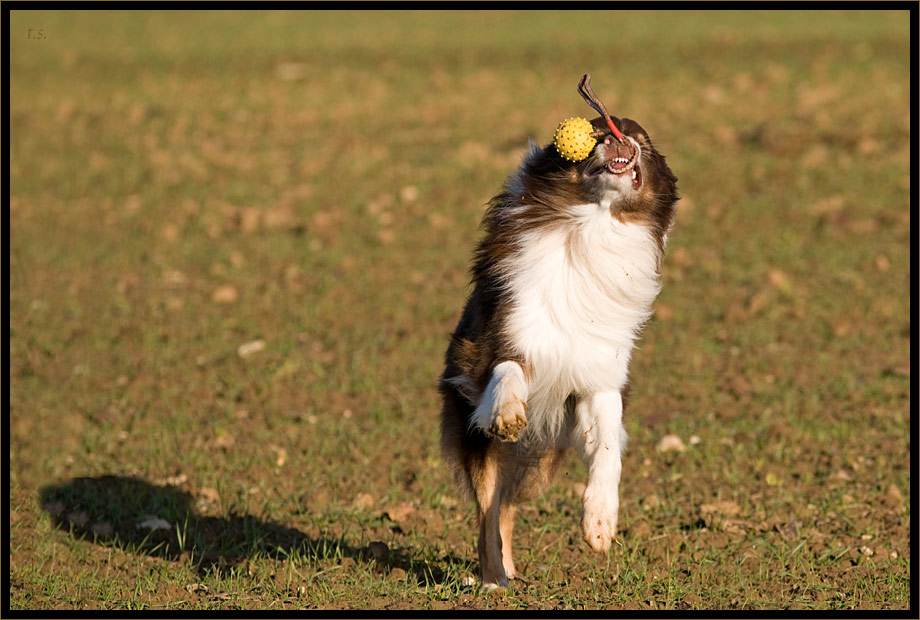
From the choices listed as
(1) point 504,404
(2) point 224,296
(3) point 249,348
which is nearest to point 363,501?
(1) point 504,404

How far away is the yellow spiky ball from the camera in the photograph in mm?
4809

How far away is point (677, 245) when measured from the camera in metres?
11.2

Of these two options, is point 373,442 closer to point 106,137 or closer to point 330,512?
point 330,512

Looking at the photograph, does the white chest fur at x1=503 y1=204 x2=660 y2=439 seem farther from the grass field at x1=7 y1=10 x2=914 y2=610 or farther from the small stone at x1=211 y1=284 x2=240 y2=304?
the small stone at x1=211 y1=284 x2=240 y2=304

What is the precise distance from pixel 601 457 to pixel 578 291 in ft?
2.34

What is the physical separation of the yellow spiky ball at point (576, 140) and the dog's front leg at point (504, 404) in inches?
35.9

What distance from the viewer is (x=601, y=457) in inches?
195

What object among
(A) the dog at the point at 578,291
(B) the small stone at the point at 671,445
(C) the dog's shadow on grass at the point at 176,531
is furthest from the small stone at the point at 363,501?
(B) the small stone at the point at 671,445

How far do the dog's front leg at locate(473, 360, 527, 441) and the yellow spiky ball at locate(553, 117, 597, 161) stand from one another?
91 centimetres

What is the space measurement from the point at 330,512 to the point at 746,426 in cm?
287

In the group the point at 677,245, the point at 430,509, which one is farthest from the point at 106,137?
the point at 430,509

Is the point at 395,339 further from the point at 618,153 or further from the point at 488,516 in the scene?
the point at 618,153

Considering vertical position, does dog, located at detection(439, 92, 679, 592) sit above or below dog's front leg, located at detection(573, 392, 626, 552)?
above

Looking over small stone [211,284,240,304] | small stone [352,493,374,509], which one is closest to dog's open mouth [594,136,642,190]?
small stone [352,493,374,509]
